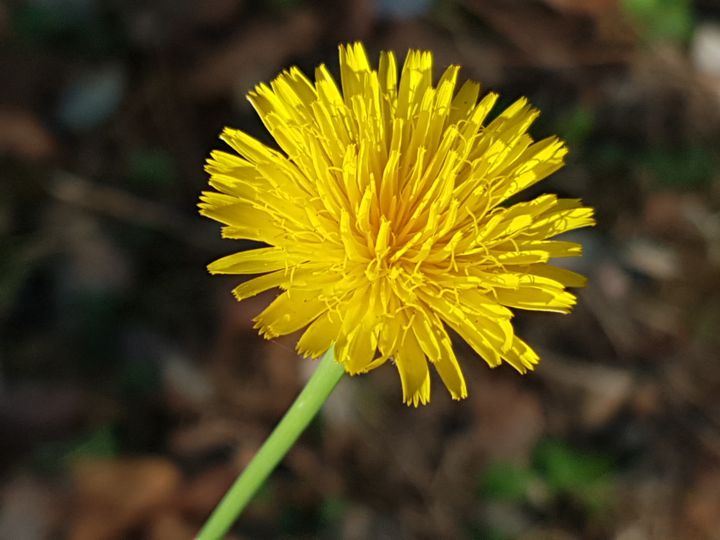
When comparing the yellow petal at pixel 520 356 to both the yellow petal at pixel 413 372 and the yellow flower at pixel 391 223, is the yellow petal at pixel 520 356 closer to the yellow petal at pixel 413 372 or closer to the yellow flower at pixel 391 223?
the yellow flower at pixel 391 223

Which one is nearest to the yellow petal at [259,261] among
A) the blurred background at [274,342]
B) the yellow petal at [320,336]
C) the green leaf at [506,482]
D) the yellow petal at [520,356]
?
the yellow petal at [320,336]

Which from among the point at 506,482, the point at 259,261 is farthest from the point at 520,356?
the point at 506,482

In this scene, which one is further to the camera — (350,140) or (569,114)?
(569,114)

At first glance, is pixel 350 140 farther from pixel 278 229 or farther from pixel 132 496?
pixel 132 496

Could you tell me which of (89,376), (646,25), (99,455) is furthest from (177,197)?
(646,25)

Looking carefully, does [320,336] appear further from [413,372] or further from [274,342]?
[274,342]

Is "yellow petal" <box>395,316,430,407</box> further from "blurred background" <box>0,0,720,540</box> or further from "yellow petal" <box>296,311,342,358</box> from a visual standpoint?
"blurred background" <box>0,0,720,540</box>
